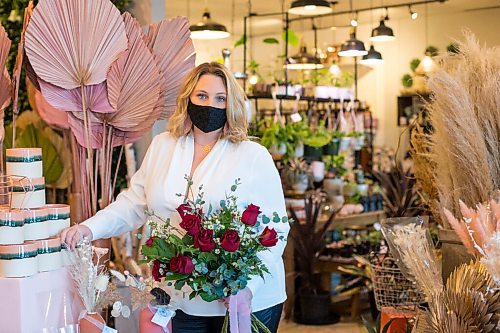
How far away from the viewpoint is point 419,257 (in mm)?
2141

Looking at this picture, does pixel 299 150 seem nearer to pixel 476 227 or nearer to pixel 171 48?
pixel 171 48

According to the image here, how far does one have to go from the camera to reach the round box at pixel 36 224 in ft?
7.77

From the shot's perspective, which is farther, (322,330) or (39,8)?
(322,330)

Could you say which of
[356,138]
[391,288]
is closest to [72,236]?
[391,288]

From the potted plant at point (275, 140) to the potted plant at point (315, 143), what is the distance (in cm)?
29

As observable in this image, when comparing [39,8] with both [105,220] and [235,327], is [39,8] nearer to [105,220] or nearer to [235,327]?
[105,220]

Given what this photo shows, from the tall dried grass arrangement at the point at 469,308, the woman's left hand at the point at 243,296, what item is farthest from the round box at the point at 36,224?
the tall dried grass arrangement at the point at 469,308

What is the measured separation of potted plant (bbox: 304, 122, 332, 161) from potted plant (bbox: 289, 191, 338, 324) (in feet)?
3.46

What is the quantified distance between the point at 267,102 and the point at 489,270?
11294 millimetres

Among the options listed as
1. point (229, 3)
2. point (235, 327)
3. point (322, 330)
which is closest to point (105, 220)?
point (235, 327)

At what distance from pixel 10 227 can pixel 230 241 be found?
2.26 feet

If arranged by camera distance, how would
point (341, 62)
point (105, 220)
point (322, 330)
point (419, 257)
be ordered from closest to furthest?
1. point (419, 257)
2. point (105, 220)
3. point (322, 330)
4. point (341, 62)

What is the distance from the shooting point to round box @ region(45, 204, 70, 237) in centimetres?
246

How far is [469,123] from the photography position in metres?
2.35
